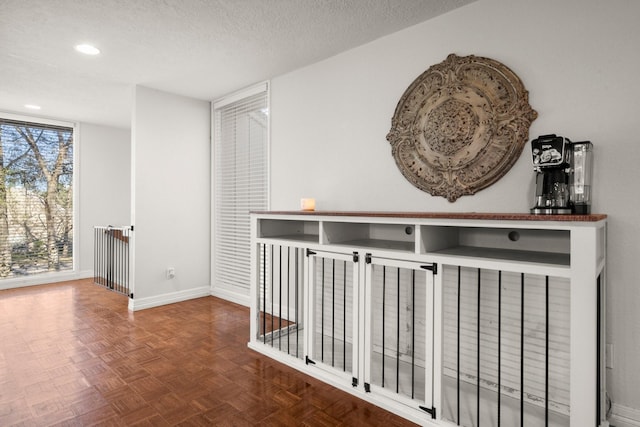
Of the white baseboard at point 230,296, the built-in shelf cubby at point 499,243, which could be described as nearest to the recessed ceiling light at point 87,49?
the white baseboard at point 230,296

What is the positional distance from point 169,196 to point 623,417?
168 inches

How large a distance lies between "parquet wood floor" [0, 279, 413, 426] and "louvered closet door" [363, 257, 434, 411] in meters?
0.21

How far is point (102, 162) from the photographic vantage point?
598 cm

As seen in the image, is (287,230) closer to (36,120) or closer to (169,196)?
(169,196)

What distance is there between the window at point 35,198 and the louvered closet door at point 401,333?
530 centimetres

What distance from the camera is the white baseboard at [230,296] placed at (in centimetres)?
411

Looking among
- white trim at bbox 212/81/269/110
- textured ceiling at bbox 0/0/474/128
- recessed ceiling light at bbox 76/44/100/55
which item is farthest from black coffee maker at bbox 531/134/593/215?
recessed ceiling light at bbox 76/44/100/55

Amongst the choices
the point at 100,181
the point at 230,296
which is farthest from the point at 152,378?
the point at 100,181

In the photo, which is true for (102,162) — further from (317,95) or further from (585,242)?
(585,242)

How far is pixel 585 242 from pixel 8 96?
5.83 meters

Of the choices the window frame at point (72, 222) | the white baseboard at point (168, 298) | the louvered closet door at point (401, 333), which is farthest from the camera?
the window frame at point (72, 222)

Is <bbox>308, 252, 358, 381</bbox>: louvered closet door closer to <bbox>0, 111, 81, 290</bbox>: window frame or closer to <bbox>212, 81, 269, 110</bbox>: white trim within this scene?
<bbox>212, 81, 269, 110</bbox>: white trim

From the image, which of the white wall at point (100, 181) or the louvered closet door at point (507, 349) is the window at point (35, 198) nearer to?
the white wall at point (100, 181)

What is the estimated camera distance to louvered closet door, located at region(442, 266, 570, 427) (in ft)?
6.27
